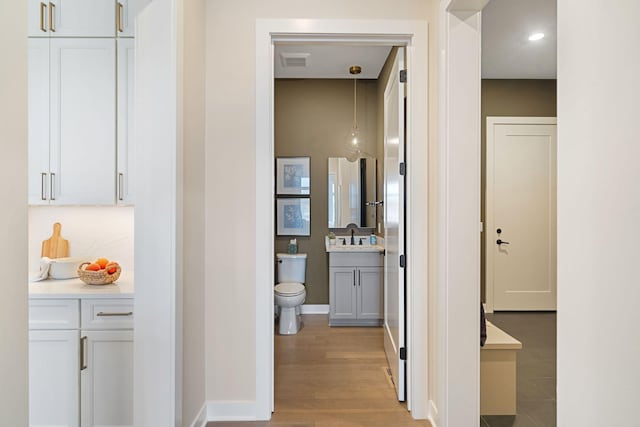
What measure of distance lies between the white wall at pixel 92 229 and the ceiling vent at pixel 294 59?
2258 mm

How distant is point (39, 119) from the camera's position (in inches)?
81.9

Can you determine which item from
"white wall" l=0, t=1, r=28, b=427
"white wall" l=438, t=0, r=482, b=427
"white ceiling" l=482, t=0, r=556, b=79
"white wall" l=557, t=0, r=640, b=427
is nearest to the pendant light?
"white ceiling" l=482, t=0, r=556, b=79

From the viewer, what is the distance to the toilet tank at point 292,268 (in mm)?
4363

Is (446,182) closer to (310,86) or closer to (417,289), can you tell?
(417,289)

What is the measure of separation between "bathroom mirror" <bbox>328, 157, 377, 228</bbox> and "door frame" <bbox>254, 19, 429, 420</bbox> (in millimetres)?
2314

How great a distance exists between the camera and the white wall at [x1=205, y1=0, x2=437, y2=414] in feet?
7.29

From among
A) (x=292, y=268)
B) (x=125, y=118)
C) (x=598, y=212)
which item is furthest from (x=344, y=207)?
(x=598, y=212)

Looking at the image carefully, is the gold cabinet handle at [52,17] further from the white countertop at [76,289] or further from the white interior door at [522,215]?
the white interior door at [522,215]

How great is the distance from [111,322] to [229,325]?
64 centimetres

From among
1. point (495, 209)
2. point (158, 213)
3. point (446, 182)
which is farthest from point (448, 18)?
point (495, 209)

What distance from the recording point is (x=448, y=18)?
1911mm

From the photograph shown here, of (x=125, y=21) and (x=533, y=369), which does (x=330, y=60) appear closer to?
(x=125, y=21)

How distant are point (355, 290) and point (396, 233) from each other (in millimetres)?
1734

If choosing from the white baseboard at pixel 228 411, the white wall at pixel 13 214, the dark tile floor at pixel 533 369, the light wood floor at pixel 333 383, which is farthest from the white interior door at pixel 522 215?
the white wall at pixel 13 214
